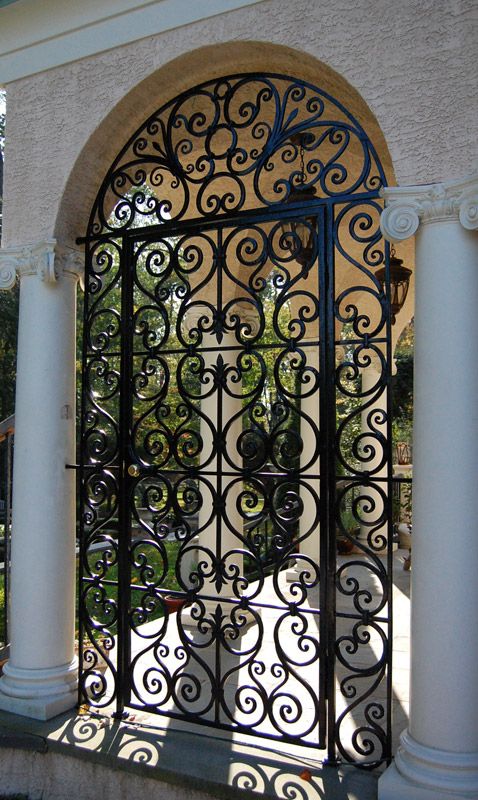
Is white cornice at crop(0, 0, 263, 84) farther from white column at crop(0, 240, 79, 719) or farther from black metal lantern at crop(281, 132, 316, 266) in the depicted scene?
white column at crop(0, 240, 79, 719)

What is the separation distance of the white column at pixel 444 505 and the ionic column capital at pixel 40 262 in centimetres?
221

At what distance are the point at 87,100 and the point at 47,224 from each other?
0.84 m

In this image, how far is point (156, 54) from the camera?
4.04 metres

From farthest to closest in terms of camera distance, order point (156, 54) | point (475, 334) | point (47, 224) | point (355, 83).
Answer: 1. point (47, 224)
2. point (156, 54)
3. point (355, 83)
4. point (475, 334)

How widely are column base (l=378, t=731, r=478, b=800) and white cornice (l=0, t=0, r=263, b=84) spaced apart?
4061 millimetres

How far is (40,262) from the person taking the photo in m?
4.33

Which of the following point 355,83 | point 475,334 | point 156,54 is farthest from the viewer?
point 156,54

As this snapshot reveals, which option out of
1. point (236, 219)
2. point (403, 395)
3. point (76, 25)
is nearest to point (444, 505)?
point (236, 219)

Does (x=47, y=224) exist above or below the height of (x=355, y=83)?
below

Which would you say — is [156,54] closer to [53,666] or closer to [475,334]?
[475,334]

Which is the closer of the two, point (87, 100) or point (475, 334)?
point (475, 334)

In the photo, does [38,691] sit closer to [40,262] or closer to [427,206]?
[40,262]

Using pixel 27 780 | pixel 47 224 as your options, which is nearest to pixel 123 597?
pixel 27 780

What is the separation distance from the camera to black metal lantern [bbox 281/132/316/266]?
12.6 ft
